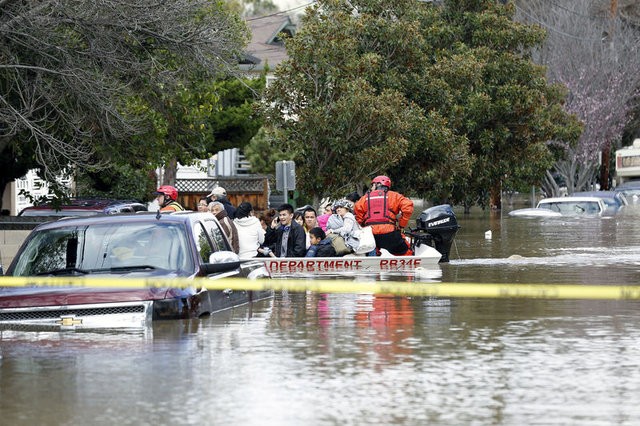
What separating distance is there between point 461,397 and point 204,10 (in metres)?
17.9

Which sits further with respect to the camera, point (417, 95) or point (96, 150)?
point (417, 95)

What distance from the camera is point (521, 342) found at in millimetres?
12469

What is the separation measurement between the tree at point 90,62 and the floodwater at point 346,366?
662 cm

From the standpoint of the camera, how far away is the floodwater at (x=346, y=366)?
8.82 metres

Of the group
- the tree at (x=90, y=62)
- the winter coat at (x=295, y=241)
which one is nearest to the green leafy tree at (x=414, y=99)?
the tree at (x=90, y=62)

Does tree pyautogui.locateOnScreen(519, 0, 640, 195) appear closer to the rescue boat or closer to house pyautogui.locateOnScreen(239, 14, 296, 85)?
house pyautogui.locateOnScreen(239, 14, 296, 85)

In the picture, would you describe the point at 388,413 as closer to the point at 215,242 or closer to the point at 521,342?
the point at 521,342

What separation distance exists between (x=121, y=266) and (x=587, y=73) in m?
60.1

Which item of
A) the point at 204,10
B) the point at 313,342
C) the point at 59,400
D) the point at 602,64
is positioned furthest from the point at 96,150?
the point at 602,64

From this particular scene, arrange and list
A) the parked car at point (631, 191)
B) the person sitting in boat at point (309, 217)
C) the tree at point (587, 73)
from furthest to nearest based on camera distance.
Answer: the tree at point (587, 73)
the parked car at point (631, 191)
the person sitting in boat at point (309, 217)

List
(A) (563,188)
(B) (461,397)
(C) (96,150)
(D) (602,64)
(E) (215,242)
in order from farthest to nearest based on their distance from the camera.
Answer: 1. (A) (563,188)
2. (D) (602,64)
3. (C) (96,150)
4. (E) (215,242)
5. (B) (461,397)

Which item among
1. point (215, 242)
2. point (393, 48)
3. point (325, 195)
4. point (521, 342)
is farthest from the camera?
point (393, 48)

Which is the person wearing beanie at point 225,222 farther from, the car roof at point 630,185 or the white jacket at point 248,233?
the car roof at point 630,185

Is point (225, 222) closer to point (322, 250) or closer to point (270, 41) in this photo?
point (322, 250)
